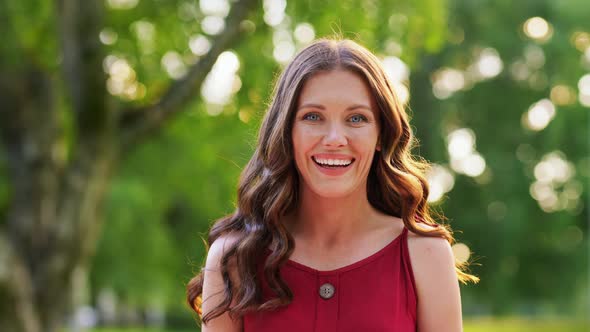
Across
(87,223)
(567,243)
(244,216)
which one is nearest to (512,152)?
(567,243)

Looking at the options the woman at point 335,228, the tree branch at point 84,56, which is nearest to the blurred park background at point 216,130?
the tree branch at point 84,56

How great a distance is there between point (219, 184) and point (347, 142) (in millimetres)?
13388

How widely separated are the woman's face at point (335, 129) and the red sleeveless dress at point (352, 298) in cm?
23

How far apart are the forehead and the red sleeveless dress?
44 cm

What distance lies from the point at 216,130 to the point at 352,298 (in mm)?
11539

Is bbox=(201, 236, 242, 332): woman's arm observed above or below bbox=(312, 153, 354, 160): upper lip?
below

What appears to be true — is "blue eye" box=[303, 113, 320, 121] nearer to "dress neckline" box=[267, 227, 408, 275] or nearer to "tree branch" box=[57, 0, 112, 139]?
"dress neckline" box=[267, 227, 408, 275]

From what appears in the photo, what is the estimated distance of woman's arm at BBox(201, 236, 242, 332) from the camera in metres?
3.02

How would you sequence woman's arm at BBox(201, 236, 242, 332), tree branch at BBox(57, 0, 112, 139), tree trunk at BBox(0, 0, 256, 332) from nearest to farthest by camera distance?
woman's arm at BBox(201, 236, 242, 332), tree branch at BBox(57, 0, 112, 139), tree trunk at BBox(0, 0, 256, 332)

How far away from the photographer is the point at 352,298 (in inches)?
114

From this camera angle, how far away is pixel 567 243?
72.4 ft

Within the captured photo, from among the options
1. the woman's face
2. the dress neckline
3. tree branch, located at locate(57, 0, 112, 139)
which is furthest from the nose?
tree branch, located at locate(57, 0, 112, 139)

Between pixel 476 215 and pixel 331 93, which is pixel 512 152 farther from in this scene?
pixel 331 93

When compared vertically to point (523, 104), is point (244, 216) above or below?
below
